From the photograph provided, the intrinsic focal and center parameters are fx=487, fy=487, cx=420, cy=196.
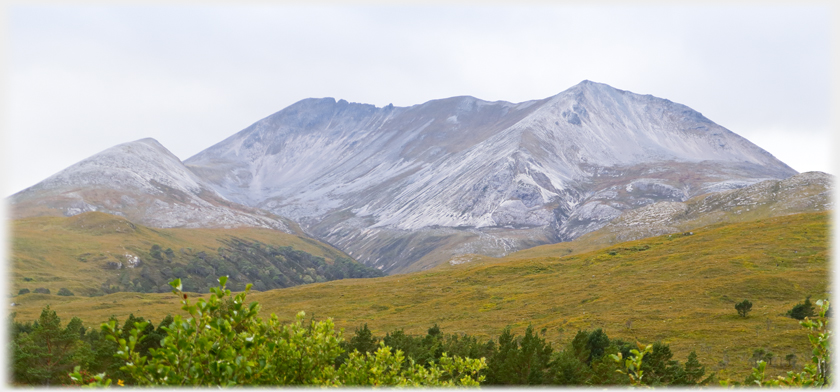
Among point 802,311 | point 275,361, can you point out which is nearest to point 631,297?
point 802,311

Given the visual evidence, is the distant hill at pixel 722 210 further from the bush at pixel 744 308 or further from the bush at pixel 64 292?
the bush at pixel 64 292

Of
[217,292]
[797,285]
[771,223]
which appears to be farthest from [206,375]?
[771,223]

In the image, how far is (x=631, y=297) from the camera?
2628 inches

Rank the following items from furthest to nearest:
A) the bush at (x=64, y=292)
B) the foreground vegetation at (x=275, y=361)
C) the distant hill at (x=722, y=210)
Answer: the distant hill at (x=722, y=210) → the bush at (x=64, y=292) → the foreground vegetation at (x=275, y=361)

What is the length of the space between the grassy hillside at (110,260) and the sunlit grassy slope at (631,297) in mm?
30428

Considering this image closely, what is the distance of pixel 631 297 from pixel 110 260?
14897cm

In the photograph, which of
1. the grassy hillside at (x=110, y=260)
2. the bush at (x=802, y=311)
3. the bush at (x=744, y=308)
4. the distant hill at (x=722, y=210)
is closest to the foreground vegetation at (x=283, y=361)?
the bush at (x=802, y=311)

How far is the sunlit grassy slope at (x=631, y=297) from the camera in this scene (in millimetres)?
47156

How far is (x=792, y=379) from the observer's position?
41.6 ft

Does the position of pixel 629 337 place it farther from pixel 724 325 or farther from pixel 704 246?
pixel 704 246

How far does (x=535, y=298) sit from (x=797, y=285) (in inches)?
1337

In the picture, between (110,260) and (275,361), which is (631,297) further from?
(110,260)

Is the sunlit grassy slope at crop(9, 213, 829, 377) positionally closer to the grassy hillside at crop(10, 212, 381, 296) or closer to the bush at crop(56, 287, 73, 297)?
the bush at crop(56, 287, 73, 297)

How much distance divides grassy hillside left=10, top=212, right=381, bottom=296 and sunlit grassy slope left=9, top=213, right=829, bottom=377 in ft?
99.8
